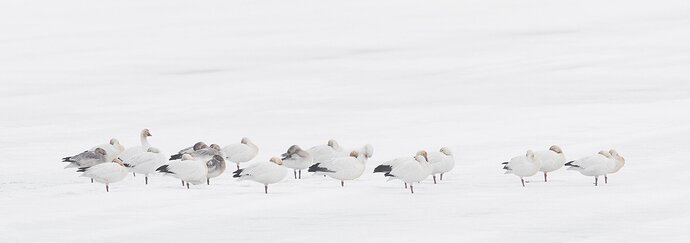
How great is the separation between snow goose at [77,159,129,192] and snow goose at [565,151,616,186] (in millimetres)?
4397

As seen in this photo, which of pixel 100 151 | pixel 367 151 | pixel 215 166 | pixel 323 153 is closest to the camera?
pixel 215 166

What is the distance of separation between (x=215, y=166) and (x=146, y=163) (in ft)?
2.30

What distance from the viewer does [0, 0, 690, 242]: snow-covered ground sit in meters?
11.0

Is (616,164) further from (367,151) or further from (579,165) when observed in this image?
(367,151)

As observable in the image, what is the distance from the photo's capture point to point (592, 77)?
24422 mm

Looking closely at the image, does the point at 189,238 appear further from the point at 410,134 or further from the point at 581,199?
the point at 410,134

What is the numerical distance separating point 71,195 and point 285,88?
465 inches

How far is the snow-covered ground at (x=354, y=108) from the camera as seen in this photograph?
1105cm

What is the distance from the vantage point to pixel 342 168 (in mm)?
12883

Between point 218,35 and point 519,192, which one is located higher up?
point 218,35

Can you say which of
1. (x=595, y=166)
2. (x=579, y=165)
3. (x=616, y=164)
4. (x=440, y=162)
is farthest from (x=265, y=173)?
(x=616, y=164)

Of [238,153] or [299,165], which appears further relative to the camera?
[238,153]

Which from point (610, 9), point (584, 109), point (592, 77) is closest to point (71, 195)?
point (584, 109)

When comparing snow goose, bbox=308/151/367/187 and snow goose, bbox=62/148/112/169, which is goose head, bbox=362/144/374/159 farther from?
snow goose, bbox=62/148/112/169
